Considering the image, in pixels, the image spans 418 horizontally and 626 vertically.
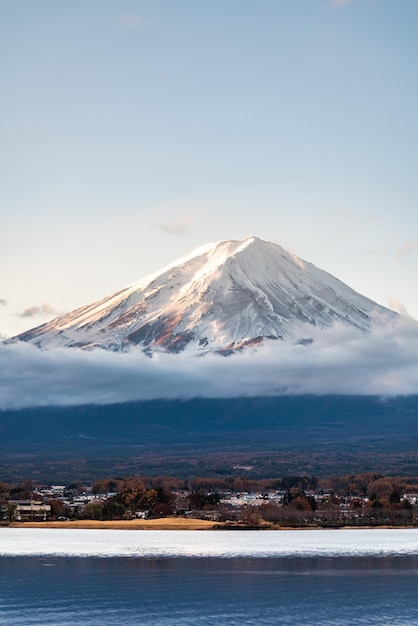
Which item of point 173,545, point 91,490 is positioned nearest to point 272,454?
point 91,490

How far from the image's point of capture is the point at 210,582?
4681 centimetres

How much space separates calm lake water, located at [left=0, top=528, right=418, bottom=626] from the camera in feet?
125

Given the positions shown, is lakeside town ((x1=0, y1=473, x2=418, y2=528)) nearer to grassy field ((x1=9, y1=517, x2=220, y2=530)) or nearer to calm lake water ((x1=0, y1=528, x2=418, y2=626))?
Answer: grassy field ((x1=9, y1=517, x2=220, y2=530))

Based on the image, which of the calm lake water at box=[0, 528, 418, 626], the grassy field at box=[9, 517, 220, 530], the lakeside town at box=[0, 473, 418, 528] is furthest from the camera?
the lakeside town at box=[0, 473, 418, 528]

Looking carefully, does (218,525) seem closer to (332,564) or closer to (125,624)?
(332,564)

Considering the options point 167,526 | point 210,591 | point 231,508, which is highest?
point 231,508

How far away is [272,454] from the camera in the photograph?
7520 inches

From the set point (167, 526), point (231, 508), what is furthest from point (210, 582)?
point (231, 508)

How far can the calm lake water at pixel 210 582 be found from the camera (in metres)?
38.0

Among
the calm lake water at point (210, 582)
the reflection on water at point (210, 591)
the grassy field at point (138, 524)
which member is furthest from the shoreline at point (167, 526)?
the reflection on water at point (210, 591)

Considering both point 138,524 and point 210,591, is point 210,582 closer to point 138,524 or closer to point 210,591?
point 210,591

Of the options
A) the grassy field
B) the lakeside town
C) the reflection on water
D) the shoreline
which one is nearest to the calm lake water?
the reflection on water

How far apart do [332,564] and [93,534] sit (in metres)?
31.5

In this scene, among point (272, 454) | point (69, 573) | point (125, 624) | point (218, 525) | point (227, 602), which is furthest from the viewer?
point (272, 454)
